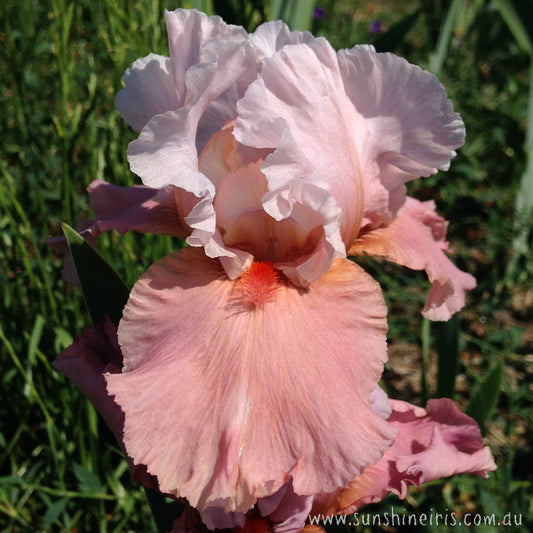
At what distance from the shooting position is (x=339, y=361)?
76 centimetres

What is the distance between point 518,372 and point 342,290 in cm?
135

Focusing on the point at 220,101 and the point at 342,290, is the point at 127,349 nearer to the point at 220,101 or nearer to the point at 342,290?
the point at 342,290

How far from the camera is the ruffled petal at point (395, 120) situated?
33.3 inches

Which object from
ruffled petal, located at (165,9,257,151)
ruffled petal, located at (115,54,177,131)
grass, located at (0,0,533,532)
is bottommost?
grass, located at (0,0,533,532)

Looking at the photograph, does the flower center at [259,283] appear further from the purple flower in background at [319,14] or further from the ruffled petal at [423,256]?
the purple flower in background at [319,14]

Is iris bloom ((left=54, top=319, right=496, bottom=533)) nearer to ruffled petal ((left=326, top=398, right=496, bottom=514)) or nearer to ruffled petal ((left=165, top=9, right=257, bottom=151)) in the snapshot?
ruffled petal ((left=326, top=398, right=496, bottom=514))

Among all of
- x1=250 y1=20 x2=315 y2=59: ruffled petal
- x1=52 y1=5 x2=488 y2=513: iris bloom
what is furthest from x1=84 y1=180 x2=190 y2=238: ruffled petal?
x1=250 y1=20 x2=315 y2=59: ruffled petal

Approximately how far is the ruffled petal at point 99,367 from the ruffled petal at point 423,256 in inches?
15.3

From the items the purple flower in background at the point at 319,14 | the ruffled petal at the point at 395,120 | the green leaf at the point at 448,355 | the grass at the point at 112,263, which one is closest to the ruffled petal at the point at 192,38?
the ruffled petal at the point at 395,120

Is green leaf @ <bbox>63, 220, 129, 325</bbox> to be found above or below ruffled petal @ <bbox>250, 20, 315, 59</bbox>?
below

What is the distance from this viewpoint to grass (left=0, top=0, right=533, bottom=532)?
1317 mm

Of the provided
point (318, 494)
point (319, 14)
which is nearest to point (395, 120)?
point (318, 494)

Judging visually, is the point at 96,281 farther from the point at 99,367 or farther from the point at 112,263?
the point at 112,263

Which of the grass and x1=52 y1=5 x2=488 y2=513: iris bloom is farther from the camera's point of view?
the grass
